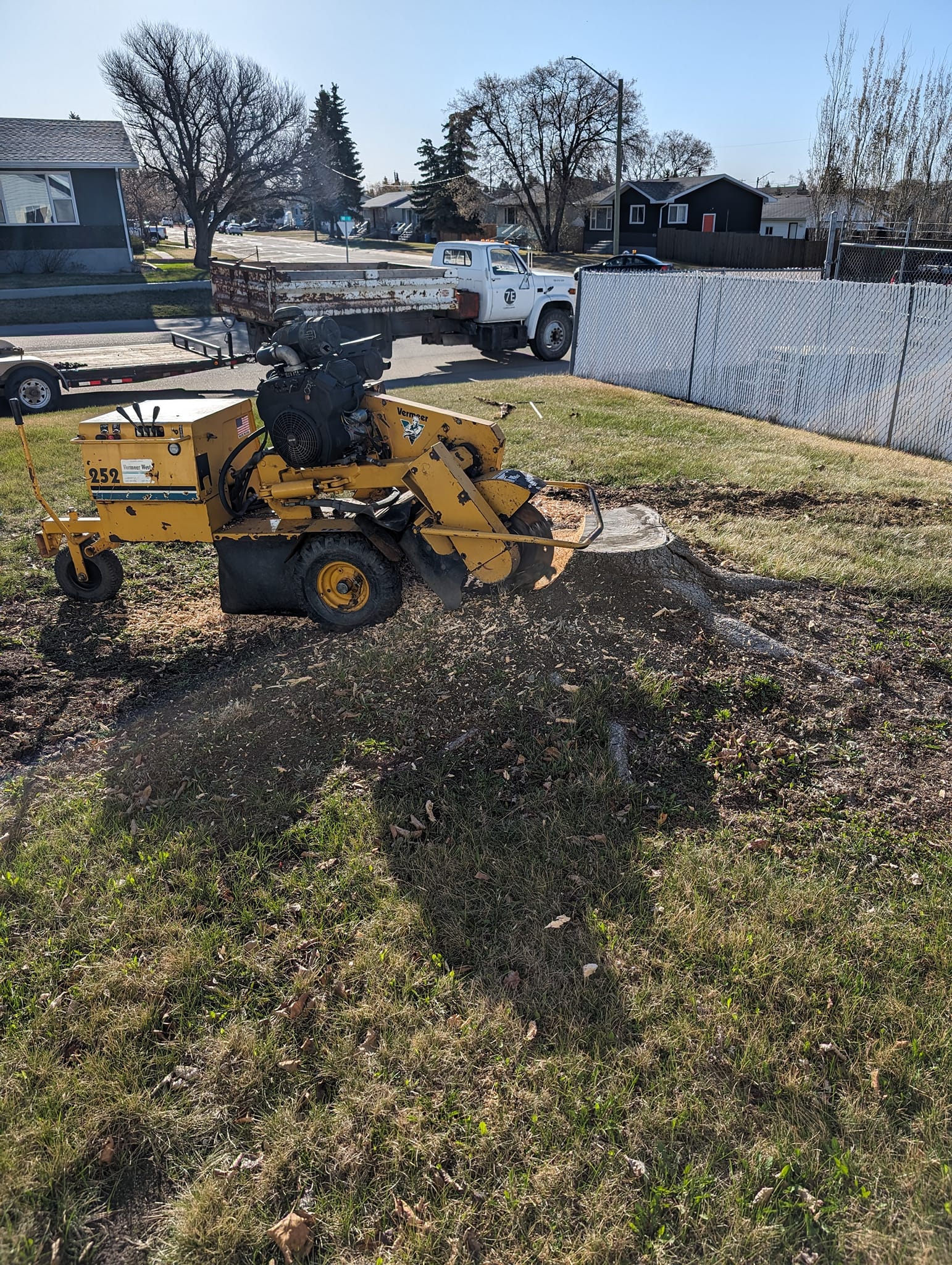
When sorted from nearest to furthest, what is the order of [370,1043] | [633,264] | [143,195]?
1. [370,1043]
2. [633,264]
3. [143,195]

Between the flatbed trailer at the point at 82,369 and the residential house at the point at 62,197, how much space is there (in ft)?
72.0

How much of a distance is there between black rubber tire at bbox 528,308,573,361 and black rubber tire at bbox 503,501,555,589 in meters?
13.8

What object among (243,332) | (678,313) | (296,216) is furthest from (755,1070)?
(296,216)

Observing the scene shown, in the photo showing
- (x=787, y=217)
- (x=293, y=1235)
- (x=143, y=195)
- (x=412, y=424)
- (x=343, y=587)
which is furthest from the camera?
→ (x=143, y=195)

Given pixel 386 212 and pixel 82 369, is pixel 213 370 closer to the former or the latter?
pixel 82 369

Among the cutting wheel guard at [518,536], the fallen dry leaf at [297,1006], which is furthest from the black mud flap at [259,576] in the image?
the fallen dry leaf at [297,1006]

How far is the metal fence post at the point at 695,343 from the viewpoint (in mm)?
13945

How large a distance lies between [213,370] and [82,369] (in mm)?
3894

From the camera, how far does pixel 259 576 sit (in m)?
6.30

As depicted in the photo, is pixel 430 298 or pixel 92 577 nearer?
pixel 92 577

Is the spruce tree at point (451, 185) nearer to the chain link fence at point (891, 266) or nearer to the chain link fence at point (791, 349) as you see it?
the chain link fence at point (891, 266)

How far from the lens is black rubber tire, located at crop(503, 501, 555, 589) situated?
596 centimetres

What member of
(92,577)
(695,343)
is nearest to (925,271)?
(695,343)

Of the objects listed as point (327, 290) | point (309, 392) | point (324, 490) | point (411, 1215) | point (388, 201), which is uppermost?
point (388, 201)
